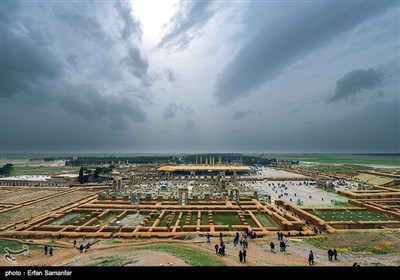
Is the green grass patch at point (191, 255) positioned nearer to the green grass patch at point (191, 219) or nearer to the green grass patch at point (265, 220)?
the green grass patch at point (191, 219)

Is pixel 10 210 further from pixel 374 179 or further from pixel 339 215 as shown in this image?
pixel 374 179

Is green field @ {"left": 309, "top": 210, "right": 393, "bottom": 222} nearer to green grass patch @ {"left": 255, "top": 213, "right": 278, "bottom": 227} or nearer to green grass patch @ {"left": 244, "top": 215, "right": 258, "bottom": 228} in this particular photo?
green grass patch @ {"left": 255, "top": 213, "right": 278, "bottom": 227}

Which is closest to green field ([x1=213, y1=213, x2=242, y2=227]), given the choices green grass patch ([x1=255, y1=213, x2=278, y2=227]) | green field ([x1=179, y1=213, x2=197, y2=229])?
green field ([x1=179, y1=213, x2=197, y2=229])

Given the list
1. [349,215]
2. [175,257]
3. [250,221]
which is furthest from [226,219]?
[349,215]

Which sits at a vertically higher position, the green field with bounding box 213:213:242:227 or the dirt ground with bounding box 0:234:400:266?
the dirt ground with bounding box 0:234:400:266

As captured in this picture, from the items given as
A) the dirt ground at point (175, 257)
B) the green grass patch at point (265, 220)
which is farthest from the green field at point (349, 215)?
the dirt ground at point (175, 257)
